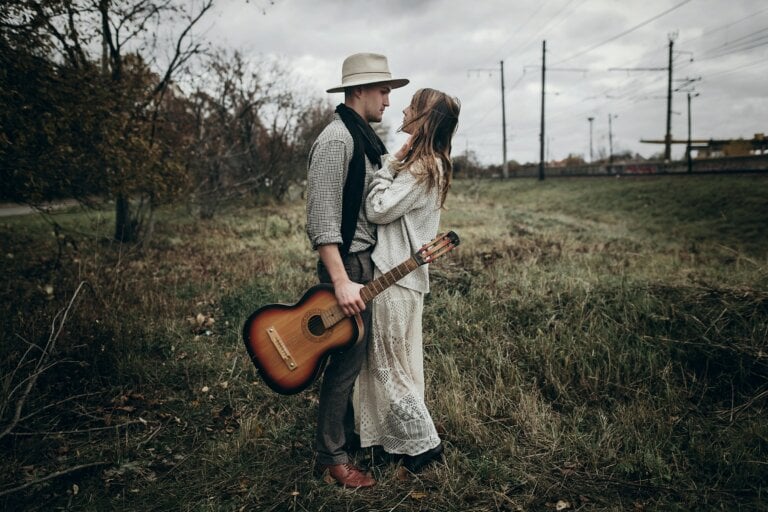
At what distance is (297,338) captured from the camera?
2574mm

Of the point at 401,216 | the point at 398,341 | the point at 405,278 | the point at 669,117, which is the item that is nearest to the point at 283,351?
the point at 398,341

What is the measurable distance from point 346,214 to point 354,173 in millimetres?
224

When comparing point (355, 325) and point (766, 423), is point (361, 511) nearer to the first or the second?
point (355, 325)

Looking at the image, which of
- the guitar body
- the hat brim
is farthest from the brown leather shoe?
the hat brim

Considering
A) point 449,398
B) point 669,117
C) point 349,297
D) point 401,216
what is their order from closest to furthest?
1. point 349,297
2. point 401,216
3. point 449,398
4. point 669,117

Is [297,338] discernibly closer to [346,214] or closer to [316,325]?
[316,325]

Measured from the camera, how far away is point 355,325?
2.49m

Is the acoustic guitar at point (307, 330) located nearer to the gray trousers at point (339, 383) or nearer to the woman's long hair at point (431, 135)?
the gray trousers at point (339, 383)

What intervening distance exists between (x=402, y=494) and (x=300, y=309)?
120cm

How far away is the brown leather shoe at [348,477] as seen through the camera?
8.75ft

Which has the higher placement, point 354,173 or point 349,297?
point 354,173

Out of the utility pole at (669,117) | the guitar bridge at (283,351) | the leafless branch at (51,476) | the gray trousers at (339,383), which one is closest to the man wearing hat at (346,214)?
the gray trousers at (339,383)

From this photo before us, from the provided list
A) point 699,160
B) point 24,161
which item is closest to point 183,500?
point 24,161

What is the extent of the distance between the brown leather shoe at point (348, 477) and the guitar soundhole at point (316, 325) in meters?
0.81
